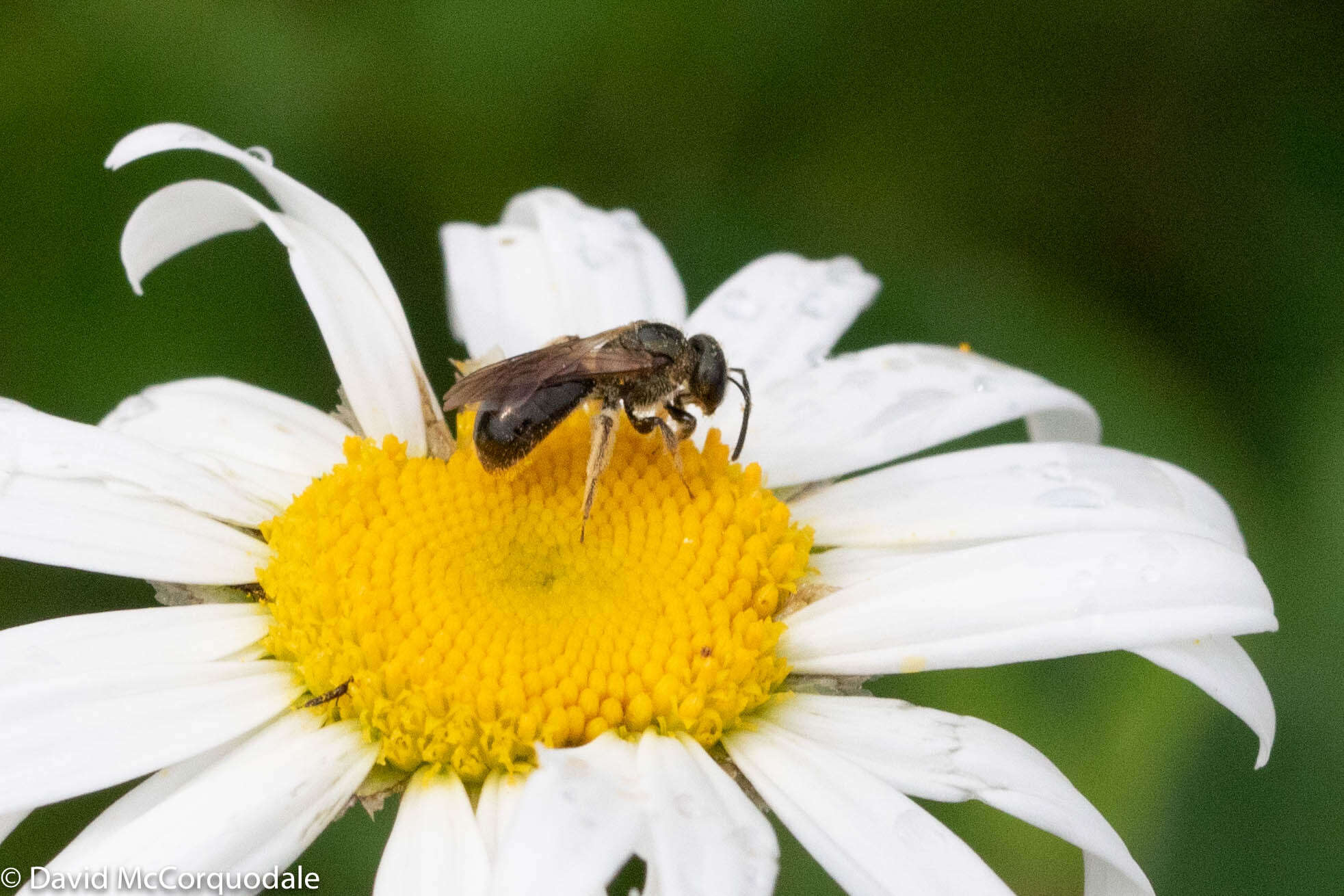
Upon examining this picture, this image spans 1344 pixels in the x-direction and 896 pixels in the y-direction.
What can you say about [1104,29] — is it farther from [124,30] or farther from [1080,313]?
[124,30]

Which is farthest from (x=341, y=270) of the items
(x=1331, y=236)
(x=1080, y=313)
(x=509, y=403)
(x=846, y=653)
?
(x=1331, y=236)

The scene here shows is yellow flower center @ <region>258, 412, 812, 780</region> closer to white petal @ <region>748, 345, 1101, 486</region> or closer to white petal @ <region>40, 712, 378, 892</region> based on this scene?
white petal @ <region>40, 712, 378, 892</region>

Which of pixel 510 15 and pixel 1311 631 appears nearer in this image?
pixel 1311 631

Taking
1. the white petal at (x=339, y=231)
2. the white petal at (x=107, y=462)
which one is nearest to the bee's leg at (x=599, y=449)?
the white petal at (x=339, y=231)

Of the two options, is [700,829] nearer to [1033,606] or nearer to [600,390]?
[1033,606]

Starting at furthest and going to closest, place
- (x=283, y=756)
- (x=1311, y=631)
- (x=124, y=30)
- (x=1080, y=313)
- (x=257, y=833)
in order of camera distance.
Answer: (x=1080, y=313)
(x=124, y=30)
(x=1311, y=631)
(x=283, y=756)
(x=257, y=833)

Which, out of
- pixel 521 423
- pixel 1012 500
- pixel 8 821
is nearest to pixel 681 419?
pixel 521 423

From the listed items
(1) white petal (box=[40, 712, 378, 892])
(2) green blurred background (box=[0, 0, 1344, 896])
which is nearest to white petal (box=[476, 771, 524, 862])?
(1) white petal (box=[40, 712, 378, 892])

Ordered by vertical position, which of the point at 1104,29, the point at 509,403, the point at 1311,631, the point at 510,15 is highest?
the point at 510,15
